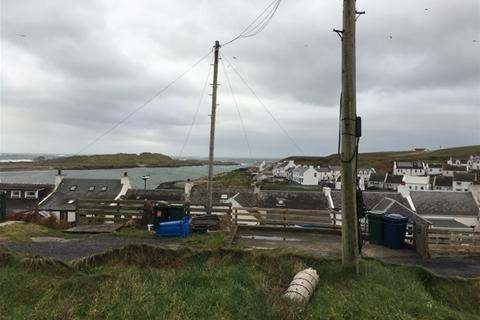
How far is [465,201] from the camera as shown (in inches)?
1597

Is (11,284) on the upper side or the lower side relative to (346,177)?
lower

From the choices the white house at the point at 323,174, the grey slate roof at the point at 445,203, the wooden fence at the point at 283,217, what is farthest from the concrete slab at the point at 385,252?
the white house at the point at 323,174

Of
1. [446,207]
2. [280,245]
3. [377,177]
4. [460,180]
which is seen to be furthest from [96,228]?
[377,177]

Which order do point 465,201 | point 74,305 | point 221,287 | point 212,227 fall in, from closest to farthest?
point 74,305 < point 221,287 < point 212,227 < point 465,201

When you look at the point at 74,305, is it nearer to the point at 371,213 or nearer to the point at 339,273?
the point at 339,273

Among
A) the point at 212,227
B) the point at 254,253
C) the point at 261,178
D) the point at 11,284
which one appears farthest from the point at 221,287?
the point at 261,178

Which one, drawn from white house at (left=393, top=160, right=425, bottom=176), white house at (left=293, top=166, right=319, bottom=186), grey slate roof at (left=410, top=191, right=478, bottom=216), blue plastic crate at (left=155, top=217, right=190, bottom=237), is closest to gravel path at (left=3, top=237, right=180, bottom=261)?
blue plastic crate at (left=155, top=217, right=190, bottom=237)

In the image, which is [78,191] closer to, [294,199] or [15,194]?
[15,194]

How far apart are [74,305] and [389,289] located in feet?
21.2

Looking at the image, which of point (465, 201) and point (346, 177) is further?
point (465, 201)

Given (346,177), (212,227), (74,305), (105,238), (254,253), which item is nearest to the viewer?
(74,305)

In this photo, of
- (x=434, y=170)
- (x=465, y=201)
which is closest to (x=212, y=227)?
(x=465, y=201)

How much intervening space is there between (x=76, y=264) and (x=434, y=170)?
5369 inches

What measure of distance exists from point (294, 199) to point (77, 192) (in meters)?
24.7
